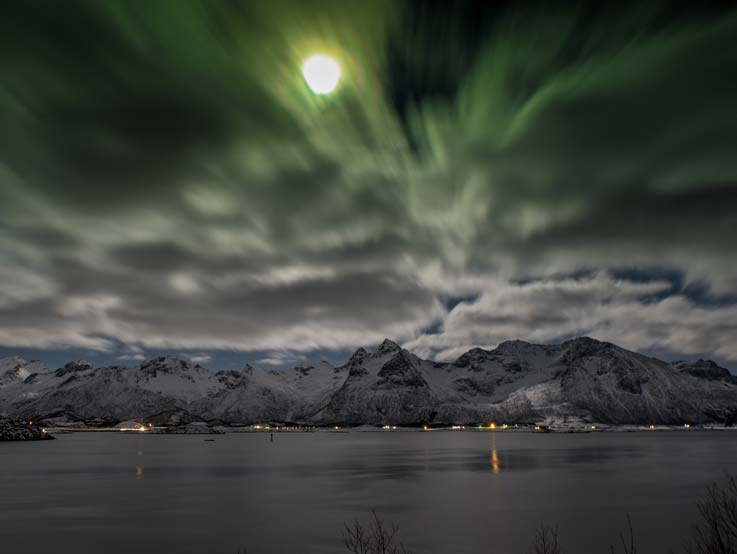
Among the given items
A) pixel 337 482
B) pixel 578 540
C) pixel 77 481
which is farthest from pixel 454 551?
pixel 77 481

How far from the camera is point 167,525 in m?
37.3

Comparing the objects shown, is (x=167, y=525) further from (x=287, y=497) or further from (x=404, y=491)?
(x=404, y=491)

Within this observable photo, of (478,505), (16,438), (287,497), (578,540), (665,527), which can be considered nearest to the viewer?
(578,540)

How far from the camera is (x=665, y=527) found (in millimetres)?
36531

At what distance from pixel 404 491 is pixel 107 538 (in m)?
29.9

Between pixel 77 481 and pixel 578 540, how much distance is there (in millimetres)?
57554

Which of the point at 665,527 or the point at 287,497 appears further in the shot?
the point at 287,497

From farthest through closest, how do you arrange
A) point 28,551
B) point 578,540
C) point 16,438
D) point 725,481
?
point 16,438, point 725,481, point 578,540, point 28,551

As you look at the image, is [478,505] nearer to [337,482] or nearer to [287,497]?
[287,497]

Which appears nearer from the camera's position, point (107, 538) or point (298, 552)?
point (298, 552)

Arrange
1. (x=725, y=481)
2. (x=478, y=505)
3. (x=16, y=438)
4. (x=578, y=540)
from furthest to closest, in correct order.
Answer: (x=16, y=438), (x=725, y=481), (x=478, y=505), (x=578, y=540)

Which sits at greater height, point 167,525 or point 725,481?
point 725,481

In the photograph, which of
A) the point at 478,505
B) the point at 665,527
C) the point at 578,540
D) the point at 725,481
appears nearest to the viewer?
the point at 578,540

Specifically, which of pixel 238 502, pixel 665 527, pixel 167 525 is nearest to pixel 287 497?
pixel 238 502
